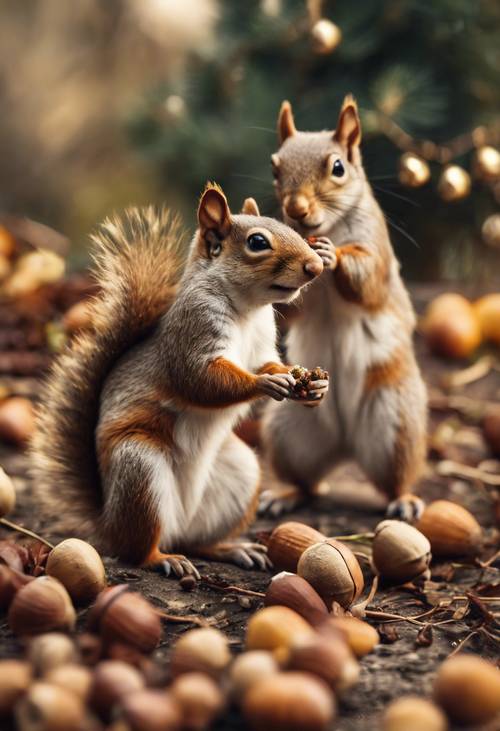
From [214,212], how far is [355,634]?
0.62 metres

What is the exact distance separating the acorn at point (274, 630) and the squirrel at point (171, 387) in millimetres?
333

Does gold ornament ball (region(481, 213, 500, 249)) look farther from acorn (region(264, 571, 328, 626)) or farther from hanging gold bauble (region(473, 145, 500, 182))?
acorn (region(264, 571, 328, 626))

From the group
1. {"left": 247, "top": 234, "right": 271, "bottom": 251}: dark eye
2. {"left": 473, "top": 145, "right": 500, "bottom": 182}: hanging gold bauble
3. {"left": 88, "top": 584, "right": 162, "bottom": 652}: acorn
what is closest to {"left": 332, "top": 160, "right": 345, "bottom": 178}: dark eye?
{"left": 247, "top": 234, "right": 271, "bottom": 251}: dark eye

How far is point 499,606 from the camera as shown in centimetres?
152

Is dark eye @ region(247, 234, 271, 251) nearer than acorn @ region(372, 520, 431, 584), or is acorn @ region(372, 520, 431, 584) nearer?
dark eye @ region(247, 234, 271, 251)

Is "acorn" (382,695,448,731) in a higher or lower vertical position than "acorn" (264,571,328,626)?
Answer: lower

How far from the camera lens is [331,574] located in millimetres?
1384

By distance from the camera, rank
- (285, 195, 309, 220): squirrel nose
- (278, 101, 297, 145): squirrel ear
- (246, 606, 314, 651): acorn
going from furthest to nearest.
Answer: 1. (278, 101, 297, 145): squirrel ear
2. (285, 195, 309, 220): squirrel nose
3. (246, 606, 314, 651): acorn

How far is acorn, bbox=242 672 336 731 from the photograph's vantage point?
96 centimetres

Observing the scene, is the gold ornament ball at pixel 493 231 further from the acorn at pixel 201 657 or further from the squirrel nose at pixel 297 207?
the acorn at pixel 201 657

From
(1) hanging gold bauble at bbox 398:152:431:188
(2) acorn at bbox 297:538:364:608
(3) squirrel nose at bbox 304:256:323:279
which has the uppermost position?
(1) hanging gold bauble at bbox 398:152:431:188

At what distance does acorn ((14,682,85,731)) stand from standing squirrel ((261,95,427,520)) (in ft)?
2.88

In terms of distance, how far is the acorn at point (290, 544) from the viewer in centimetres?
152

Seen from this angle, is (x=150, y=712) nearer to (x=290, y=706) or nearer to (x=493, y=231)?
(x=290, y=706)
